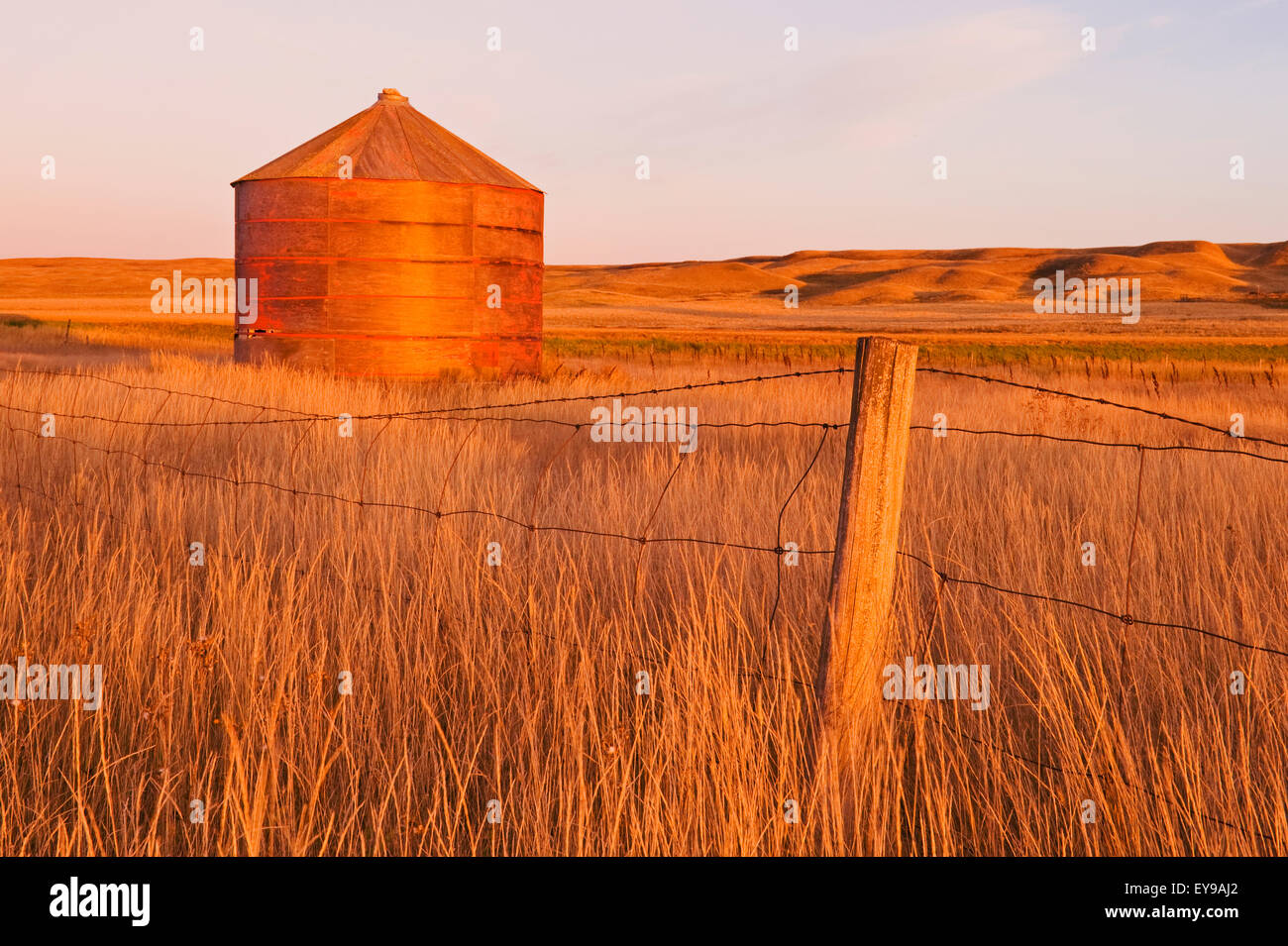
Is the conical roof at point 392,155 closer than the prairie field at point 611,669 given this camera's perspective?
No

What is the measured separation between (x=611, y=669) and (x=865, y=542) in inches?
46.7

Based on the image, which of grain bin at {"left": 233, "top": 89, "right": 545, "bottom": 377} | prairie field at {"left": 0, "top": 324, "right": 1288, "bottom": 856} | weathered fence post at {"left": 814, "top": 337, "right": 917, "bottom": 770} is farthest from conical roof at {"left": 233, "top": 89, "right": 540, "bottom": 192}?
weathered fence post at {"left": 814, "top": 337, "right": 917, "bottom": 770}

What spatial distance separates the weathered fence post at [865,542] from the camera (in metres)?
3.12

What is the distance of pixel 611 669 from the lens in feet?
13.0

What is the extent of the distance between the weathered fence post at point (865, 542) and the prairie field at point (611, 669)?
0.12m

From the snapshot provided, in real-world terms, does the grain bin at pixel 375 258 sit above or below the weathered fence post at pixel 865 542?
above

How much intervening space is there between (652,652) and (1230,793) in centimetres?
192

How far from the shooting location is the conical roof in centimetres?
1584

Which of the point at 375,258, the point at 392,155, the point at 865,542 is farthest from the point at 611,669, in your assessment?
the point at 392,155

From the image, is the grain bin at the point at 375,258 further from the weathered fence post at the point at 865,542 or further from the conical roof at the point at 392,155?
the weathered fence post at the point at 865,542

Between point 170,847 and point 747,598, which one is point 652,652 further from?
point 170,847

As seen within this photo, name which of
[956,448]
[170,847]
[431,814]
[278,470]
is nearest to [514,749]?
[431,814]

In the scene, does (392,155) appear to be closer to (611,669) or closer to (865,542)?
(611,669)

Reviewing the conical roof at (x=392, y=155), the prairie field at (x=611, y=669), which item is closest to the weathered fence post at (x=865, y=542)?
the prairie field at (x=611, y=669)
